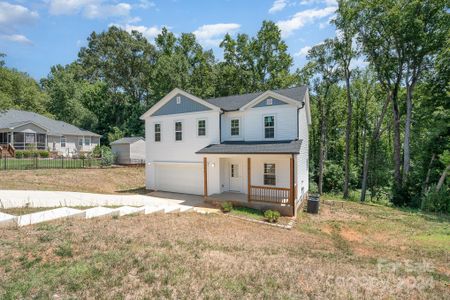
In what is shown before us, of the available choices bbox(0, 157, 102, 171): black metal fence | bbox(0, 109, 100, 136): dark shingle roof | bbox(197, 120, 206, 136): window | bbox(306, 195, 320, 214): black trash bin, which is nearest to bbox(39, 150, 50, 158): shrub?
bbox(0, 157, 102, 171): black metal fence

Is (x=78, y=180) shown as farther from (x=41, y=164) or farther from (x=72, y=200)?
(x=72, y=200)

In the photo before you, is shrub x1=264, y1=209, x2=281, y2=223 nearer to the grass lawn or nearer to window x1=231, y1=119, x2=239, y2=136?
the grass lawn

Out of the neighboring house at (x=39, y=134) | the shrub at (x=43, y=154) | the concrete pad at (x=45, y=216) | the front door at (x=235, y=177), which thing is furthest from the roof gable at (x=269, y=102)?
the shrub at (x=43, y=154)

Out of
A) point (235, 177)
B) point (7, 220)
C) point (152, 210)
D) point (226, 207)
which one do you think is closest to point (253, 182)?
point (235, 177)

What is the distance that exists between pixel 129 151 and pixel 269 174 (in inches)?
632

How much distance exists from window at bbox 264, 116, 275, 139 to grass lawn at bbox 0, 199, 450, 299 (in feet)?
20.8

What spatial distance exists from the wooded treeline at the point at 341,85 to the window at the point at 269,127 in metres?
10.4

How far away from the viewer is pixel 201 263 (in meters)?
5.30

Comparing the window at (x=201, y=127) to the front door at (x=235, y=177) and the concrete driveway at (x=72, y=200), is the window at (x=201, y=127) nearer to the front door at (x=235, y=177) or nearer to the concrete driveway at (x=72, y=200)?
the front door at (x=235, y=177)

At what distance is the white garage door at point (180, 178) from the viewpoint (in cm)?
1599

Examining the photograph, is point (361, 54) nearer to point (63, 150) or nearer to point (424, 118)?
point (424, 118)

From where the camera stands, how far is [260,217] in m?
11.4

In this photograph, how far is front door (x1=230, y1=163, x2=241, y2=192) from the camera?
15.1 m

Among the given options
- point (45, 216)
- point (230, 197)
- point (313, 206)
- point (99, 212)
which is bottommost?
point (313, 206)
